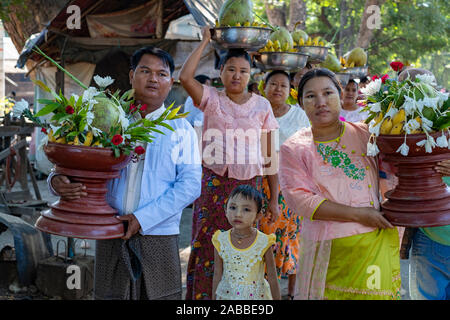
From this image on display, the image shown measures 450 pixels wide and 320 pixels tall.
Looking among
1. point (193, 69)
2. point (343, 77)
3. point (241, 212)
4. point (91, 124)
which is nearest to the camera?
point (91, 124)

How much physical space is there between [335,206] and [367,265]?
338 millimetres

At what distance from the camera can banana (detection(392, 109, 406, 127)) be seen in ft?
8.40

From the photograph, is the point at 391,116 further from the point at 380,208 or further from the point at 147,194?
the point at 147,194

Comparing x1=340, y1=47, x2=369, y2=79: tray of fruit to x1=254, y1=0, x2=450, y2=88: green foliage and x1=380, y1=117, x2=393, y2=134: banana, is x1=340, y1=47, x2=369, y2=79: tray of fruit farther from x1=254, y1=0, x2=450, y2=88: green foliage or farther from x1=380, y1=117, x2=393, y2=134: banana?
x1=254, y1=0, x2=450, y2=88: green foliage

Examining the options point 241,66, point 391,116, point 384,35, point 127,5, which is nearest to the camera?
point 391,116

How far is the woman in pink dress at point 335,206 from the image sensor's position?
273 centimetres

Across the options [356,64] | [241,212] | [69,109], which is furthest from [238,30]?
[356,64]

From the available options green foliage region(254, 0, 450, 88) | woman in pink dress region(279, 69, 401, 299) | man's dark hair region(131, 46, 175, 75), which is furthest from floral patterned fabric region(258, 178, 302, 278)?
green foliage region(254, 0, 450, 88)

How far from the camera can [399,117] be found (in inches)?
101

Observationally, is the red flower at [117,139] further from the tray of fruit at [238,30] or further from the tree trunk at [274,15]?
the tree trunk at [274,15]

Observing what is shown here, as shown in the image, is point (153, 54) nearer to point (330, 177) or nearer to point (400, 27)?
point (330, 177)

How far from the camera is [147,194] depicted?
2.87 metres

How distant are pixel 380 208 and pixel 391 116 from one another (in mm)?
481

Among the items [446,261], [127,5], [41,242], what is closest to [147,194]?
[446,261]
